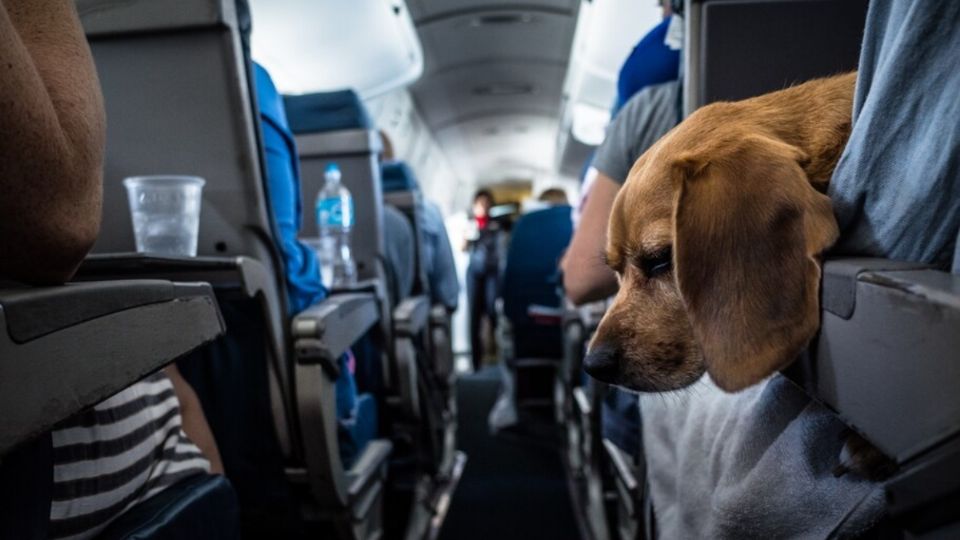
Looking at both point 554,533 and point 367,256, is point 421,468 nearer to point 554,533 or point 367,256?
point 554,533

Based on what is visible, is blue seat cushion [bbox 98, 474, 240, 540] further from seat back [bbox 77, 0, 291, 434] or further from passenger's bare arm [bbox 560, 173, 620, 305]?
passenger's bare arm [bbox 560, 173, 620, 305]

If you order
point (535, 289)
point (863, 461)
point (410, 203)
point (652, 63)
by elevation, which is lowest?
point (535, 289)

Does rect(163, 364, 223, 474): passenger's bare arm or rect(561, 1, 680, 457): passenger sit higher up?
rect(561, 1, 680, 457): passenger

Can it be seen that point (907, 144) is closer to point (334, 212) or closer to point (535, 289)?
point (334, 212)

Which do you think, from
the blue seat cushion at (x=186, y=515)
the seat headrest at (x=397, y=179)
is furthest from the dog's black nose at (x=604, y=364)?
the seat headrest at (x=397, y=179)

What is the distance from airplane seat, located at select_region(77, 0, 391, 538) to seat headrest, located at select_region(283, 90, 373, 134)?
109 centimetres

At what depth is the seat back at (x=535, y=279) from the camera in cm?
439

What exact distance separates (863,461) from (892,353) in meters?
0.20

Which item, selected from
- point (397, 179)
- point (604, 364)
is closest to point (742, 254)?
point (604, 364)

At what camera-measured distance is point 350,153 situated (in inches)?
99.4

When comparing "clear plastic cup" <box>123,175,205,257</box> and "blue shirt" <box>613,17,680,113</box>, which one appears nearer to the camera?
"clear plastic cup" <box>123,175,205,257</box>

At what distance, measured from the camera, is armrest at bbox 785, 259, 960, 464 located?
0.46 m

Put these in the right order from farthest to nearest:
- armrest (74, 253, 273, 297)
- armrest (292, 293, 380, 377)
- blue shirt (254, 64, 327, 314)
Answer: blue shirt (254, 64, 327, 314) → armrest (292, 293, 380, 377) → armrest (74, 253, 273, 297)

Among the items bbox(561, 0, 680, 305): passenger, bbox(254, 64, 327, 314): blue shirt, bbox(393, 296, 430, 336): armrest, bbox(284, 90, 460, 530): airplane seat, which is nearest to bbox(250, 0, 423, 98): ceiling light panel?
bbox(284, 90, 460, 530): airplane seat
